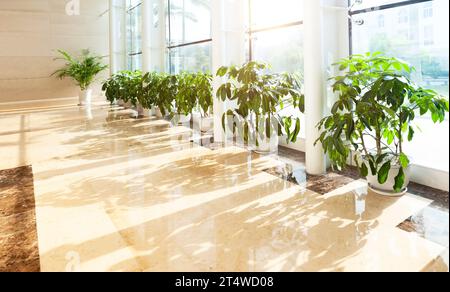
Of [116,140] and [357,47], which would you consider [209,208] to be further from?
[116,140]

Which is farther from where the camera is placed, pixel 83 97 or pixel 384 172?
pixel 83 97

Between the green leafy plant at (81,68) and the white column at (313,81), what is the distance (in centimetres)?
815

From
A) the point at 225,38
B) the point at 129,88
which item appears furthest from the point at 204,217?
the point at 129,88

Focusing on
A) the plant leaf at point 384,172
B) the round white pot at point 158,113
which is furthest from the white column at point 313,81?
the round white pot at point 158,113

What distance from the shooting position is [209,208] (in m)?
2.40

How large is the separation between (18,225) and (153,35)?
571cm

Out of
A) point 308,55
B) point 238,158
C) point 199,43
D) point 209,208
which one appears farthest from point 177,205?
point 199,43

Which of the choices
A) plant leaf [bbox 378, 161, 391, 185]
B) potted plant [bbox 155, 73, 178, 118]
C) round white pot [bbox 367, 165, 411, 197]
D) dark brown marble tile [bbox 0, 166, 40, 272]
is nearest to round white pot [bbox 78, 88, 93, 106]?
potted plant [bbox 155, 73, 178, 118]

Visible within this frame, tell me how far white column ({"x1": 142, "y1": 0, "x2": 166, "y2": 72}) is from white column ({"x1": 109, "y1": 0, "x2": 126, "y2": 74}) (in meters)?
3.07

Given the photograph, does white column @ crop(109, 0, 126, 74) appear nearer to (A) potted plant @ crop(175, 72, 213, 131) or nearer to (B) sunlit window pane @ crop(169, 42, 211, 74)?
(B) sunlit window pane @ crop(169, 42, 211, 74)

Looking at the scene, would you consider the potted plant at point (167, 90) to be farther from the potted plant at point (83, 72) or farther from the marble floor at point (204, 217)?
the potted plant at point (83, 72)

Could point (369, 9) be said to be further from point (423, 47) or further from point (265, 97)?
point (265, 97)

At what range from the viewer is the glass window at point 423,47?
254cm

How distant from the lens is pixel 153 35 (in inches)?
282
